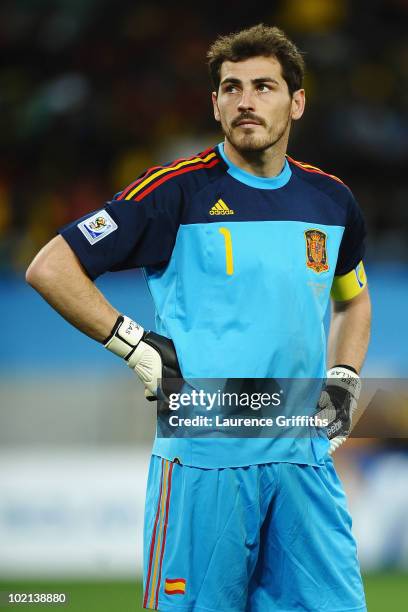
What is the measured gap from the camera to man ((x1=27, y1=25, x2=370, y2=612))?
3291 millimetres

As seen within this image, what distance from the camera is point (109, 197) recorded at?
9.45m

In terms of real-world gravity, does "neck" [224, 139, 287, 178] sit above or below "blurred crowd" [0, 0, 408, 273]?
below

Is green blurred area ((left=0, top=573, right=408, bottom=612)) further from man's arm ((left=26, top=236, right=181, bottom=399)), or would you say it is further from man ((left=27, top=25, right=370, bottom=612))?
man's arm ((left=26, top=236, right=181, bottom=399))

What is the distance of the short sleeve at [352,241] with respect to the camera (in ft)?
12.3

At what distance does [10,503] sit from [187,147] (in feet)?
11.7

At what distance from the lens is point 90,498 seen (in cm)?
773

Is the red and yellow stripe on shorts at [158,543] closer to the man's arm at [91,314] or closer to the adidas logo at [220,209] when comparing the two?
the man's arm at [91,314]

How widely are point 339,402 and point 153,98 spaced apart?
6.98 meters

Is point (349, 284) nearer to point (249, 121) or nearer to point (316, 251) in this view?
point (316, 251)

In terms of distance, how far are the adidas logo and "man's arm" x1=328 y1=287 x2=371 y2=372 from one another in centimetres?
77

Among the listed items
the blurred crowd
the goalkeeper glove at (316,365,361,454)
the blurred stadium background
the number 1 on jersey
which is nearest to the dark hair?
the number 1 on jersey

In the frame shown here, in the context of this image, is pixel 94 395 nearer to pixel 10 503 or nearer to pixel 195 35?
pixel 10 503

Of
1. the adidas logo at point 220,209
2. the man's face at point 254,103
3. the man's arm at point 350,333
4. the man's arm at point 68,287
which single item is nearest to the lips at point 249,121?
the man's face at point 254,103

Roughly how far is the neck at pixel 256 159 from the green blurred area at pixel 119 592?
3.18 metres
